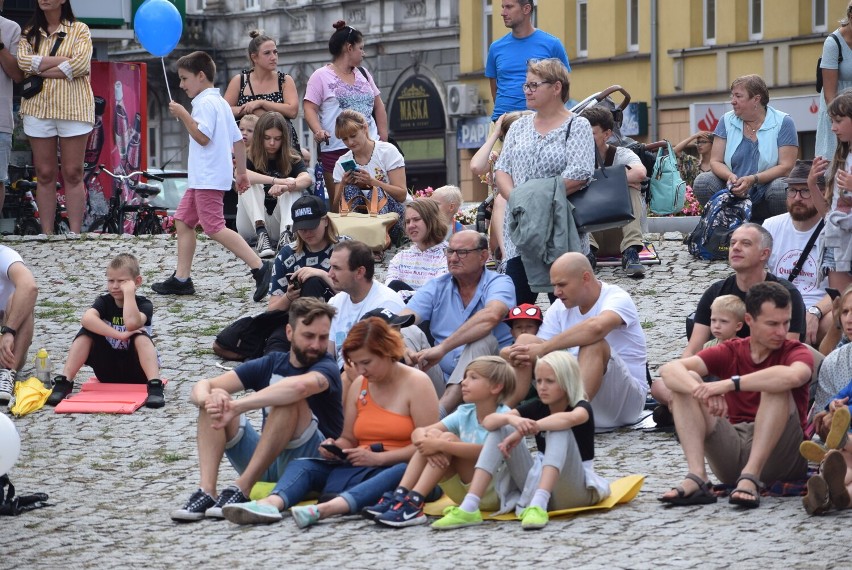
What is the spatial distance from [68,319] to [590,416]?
7132mm

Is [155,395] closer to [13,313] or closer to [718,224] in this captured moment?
[13,313]

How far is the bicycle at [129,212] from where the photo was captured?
68.2 ft

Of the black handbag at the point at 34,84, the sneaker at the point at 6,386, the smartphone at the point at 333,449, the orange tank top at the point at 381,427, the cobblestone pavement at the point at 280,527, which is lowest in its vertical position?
the cobblestone pavement at the point at 280,527

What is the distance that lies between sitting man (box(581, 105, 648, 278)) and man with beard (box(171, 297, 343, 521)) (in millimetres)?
5493

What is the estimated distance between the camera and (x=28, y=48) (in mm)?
16125

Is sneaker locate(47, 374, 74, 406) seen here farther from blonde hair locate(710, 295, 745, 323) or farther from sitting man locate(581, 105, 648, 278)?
sitting man locate(581, 105, 648, 278)

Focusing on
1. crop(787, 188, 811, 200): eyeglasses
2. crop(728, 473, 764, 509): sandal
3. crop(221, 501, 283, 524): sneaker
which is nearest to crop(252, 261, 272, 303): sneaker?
crop(787, 188, 811, 200): eyeglasses

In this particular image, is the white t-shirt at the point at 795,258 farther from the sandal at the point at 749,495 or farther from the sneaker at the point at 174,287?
the sneaker at the point at 174,287

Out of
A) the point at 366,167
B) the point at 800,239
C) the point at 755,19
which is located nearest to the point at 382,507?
the point at 800,239

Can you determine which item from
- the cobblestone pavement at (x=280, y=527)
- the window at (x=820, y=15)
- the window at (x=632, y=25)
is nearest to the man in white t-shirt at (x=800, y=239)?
the cobblestone pavement at (x=280, y=527)

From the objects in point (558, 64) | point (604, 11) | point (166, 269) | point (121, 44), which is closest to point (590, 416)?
point (558, 64)

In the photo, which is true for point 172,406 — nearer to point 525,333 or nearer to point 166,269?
point 525,333

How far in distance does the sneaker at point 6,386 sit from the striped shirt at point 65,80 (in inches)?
202

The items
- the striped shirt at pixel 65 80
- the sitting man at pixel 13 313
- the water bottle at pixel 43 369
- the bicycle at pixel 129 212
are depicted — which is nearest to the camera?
the sitting man at pixel 13 313
